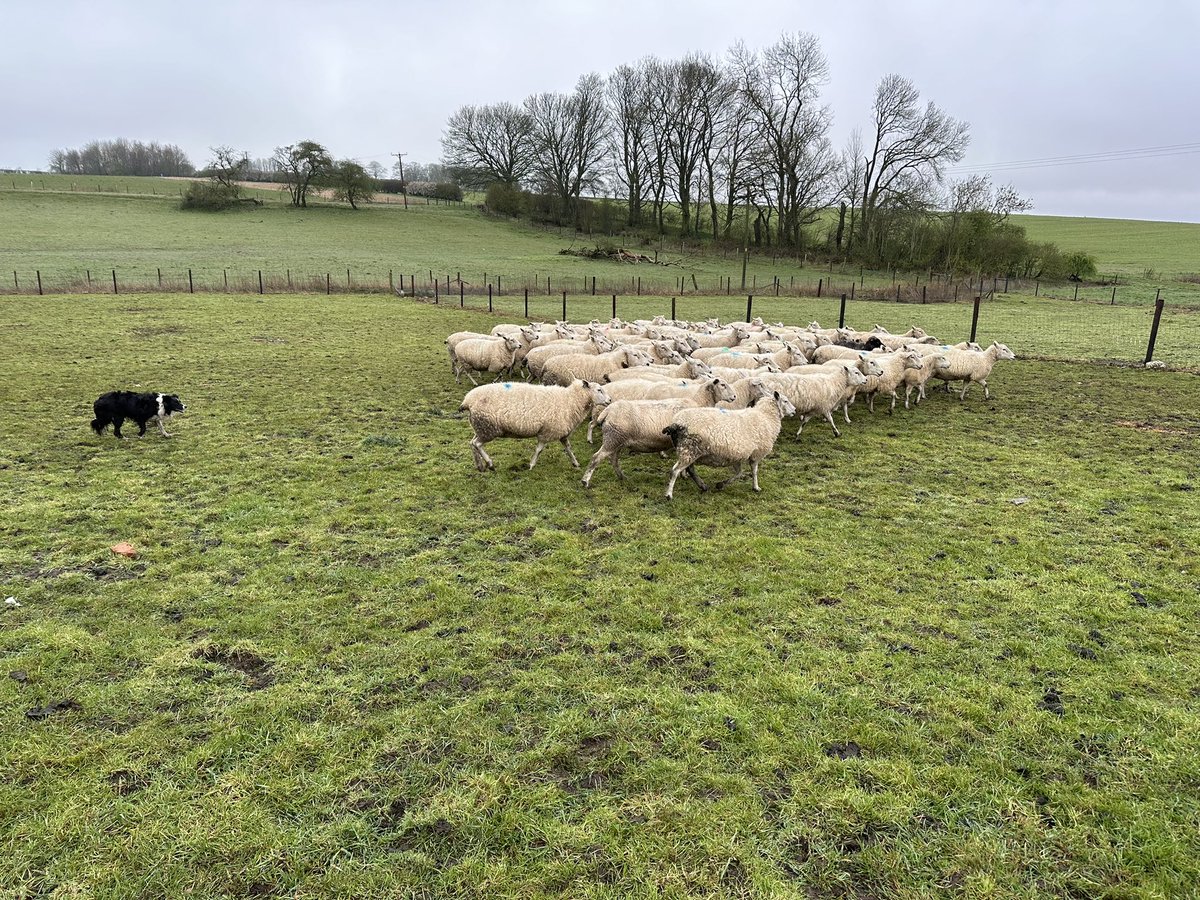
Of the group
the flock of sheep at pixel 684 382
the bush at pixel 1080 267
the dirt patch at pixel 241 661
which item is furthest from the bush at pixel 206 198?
the bush at pixel 1080 267

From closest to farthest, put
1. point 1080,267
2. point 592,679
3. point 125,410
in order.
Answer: point 592,679
point 125,410
point 1080,267

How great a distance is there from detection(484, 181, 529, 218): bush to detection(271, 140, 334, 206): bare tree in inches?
669

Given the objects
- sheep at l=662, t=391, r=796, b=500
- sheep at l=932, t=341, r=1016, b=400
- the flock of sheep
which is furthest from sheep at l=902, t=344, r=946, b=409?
sheep at l=662, t=391, r=796, b=500

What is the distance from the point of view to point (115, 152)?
348 ft

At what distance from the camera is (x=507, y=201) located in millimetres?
71250

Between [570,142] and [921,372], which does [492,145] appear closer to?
[570,142]

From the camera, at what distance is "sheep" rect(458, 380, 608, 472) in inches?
340

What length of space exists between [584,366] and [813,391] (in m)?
4.08

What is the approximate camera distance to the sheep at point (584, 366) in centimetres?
1179

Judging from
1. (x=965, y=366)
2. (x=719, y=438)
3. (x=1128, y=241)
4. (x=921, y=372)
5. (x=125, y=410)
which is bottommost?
(x=125, y=410)

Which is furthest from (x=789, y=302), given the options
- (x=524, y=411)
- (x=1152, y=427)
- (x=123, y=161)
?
(x=123, y=161)

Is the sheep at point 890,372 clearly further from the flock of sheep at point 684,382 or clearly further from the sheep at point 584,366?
the sheep at point 584,366

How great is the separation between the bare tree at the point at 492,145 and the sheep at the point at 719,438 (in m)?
73.6

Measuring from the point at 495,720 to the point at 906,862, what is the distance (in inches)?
97.6
